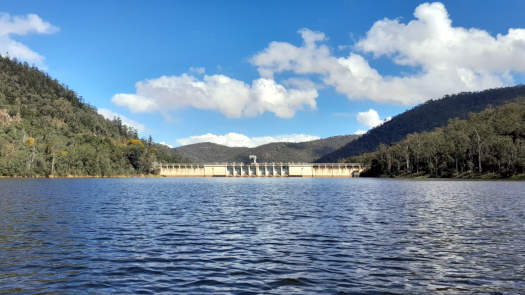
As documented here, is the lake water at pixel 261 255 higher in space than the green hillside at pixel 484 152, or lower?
lower

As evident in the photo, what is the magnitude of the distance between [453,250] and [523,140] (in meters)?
161

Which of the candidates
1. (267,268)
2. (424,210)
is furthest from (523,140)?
(267,268)

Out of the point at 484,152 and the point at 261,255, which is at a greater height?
the point at 484,152

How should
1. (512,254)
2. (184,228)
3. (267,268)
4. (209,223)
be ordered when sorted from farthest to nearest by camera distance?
1. (209,223)
2. (184,228)
3. (512,254)
4. (267,268)

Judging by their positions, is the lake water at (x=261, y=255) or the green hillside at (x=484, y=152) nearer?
the lake water at (x=261, y=255)

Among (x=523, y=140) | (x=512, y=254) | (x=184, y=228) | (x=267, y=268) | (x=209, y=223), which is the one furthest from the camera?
(x=523, y=140)

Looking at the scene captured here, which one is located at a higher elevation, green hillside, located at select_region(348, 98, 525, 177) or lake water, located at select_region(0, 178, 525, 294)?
green hillside, located at select_region(348, 98, 525, 177)

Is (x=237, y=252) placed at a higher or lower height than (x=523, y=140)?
lower

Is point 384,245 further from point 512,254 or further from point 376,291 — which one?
point 376,291

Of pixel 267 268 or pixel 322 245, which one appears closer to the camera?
pixel 267 268

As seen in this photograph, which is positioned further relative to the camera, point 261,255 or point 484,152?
point 484,152

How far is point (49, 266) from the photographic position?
2031 centimetres

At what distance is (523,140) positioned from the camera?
158 m

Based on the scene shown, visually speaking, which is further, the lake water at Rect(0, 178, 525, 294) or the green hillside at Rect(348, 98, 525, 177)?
the green hillside at Rect(348, 98, 525, 177)
